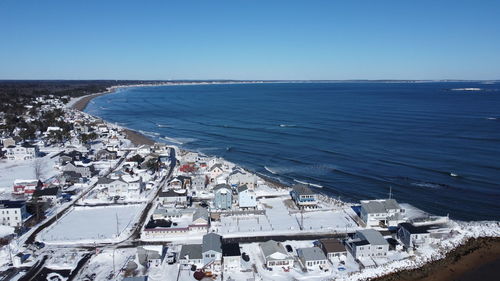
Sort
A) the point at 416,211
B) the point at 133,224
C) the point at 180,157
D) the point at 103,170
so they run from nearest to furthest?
1. the point at 133,224
2. the point at 416,211
3. the point at 103,170
4. the point at 180,157

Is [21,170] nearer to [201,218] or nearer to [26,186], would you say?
[26,186]

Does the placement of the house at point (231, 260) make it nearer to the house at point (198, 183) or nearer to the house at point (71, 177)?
the house at point (198, 183)

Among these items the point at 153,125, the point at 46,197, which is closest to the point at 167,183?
the point at 46,197

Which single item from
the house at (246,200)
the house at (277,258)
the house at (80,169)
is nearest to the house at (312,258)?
the house at (277,258)

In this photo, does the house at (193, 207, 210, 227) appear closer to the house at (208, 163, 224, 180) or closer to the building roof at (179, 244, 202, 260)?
the building roof at (179, 244, 202, 260)

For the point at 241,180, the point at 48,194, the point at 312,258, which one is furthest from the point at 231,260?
the point at 48,194

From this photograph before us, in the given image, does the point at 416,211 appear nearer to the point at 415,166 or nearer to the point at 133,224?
the point at 415,166
